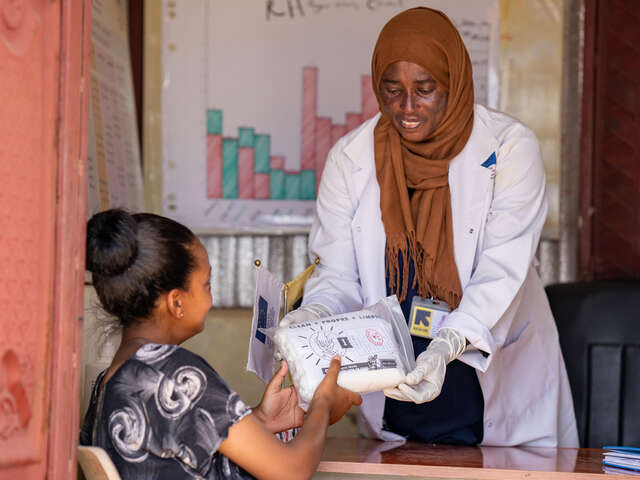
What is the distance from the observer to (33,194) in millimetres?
1146

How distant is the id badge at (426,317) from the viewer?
74.5 inches

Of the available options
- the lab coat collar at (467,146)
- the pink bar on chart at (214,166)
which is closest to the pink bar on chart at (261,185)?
the pink bar on chart at (214,166)

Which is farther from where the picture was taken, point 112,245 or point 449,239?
point 449,239

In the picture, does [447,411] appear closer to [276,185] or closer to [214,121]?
[276,185]

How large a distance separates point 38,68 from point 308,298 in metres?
0.97

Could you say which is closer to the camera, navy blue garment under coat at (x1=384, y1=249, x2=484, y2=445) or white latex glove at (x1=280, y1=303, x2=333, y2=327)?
white latex glove at (x1=280, y1=303, x2=333, y2=327)

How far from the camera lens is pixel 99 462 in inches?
48.4

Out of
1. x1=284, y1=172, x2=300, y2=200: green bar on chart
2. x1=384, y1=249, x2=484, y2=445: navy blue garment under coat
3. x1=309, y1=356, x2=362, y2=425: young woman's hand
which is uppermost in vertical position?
x1=284, y1=172, x2=300, y2=200: green bar on chart

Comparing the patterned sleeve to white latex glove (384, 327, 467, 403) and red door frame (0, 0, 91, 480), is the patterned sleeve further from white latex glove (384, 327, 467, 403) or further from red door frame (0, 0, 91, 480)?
white latex glove (384, 327, 467, 403)

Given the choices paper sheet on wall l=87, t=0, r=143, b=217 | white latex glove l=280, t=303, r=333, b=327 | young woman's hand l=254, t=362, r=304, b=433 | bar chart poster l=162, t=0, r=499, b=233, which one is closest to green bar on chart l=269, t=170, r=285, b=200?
bar chart poster l=162, t=0, r=499, b=233

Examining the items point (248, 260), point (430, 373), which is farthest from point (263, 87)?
point (430, 373)

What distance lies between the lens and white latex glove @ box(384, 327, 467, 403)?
5.14 feet

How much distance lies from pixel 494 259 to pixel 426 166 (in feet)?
0.95

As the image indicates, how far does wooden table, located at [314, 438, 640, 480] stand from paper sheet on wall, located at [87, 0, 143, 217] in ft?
3.51
